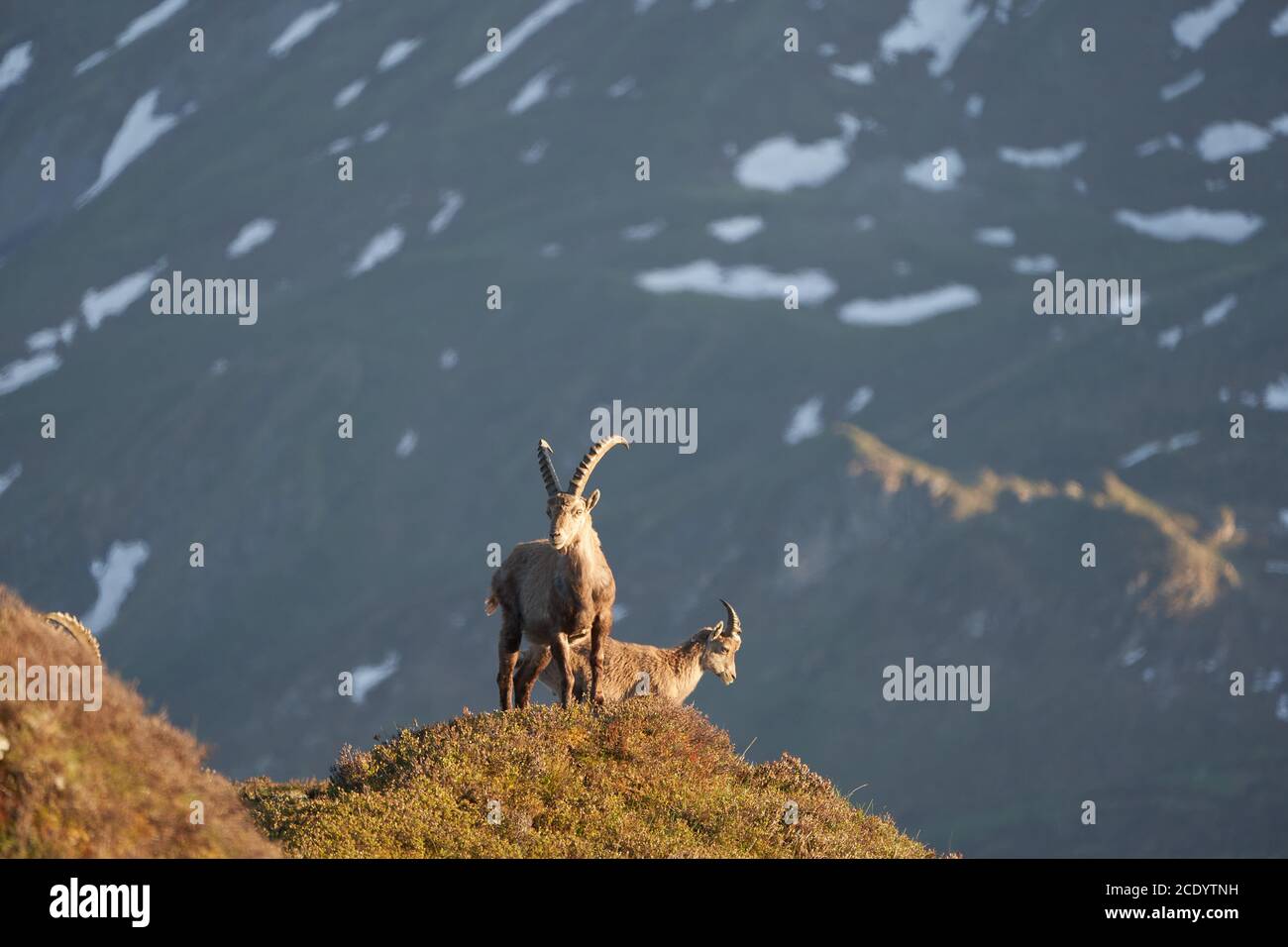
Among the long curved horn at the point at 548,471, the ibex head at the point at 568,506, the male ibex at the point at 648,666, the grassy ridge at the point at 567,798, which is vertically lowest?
the grassy ridge at the point at 567,798

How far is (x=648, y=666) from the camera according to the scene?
83.4 feet

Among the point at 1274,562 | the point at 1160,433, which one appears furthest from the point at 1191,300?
the point at 1274,562

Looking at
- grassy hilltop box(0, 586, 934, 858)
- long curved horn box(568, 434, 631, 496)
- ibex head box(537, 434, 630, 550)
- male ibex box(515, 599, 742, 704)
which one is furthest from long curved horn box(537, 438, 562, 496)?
grassy hilltop box(0, 586, 934, 858)

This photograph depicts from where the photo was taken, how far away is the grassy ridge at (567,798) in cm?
1723

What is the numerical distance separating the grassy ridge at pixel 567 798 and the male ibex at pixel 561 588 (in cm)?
111

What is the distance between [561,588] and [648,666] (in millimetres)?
4742

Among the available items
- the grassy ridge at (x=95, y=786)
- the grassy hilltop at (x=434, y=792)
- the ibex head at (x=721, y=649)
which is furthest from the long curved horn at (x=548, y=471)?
the grassy ridge at (x=95, y=786)

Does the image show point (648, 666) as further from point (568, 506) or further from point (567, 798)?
point (567, 798)

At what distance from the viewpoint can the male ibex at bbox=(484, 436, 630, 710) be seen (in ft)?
68.0

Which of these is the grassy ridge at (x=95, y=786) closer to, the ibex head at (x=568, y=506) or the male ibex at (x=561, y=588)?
the ibex head at (x=568, y=506)

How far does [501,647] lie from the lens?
71.3 feet

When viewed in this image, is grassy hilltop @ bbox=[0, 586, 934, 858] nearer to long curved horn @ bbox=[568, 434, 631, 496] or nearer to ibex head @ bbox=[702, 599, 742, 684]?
long curved horn @ bbox=[568, 434, 631, 496]

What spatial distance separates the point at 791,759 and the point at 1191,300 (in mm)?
164797
